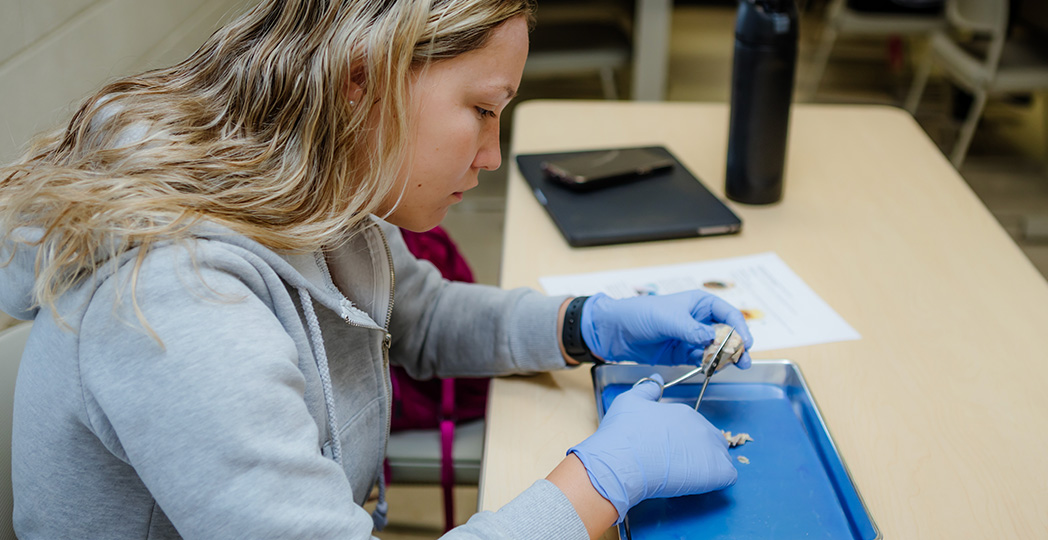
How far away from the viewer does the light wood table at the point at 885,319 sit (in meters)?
0.74

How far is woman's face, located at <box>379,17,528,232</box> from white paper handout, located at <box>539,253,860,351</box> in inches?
13.1

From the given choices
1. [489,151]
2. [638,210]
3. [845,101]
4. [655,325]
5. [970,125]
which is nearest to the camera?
[489,151]

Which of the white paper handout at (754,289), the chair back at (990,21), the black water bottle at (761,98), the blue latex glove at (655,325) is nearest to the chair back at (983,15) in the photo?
the chair back at (990,21)

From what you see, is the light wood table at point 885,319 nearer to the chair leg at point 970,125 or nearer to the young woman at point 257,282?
the young woman at point 257,282

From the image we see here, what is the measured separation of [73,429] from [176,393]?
137 millimetres

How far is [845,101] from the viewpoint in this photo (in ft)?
12.1

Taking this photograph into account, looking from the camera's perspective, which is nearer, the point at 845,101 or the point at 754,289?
the point at 754,289

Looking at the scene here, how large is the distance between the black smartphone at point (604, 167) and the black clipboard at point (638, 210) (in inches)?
0.4

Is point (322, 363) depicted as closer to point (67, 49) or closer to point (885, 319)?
point (885, 319)

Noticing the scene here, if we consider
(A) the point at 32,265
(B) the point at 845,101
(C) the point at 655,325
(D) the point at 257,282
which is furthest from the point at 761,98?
(B) the point at 845,101

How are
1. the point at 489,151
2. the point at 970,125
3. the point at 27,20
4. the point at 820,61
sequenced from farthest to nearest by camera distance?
the point at 820,61 < the point at 970,125 < the point at 27,20 < the point at 489,151

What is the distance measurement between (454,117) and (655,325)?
33 centimetres

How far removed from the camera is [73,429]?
61cm

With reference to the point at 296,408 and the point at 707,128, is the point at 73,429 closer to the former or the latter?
the point at 296,408
